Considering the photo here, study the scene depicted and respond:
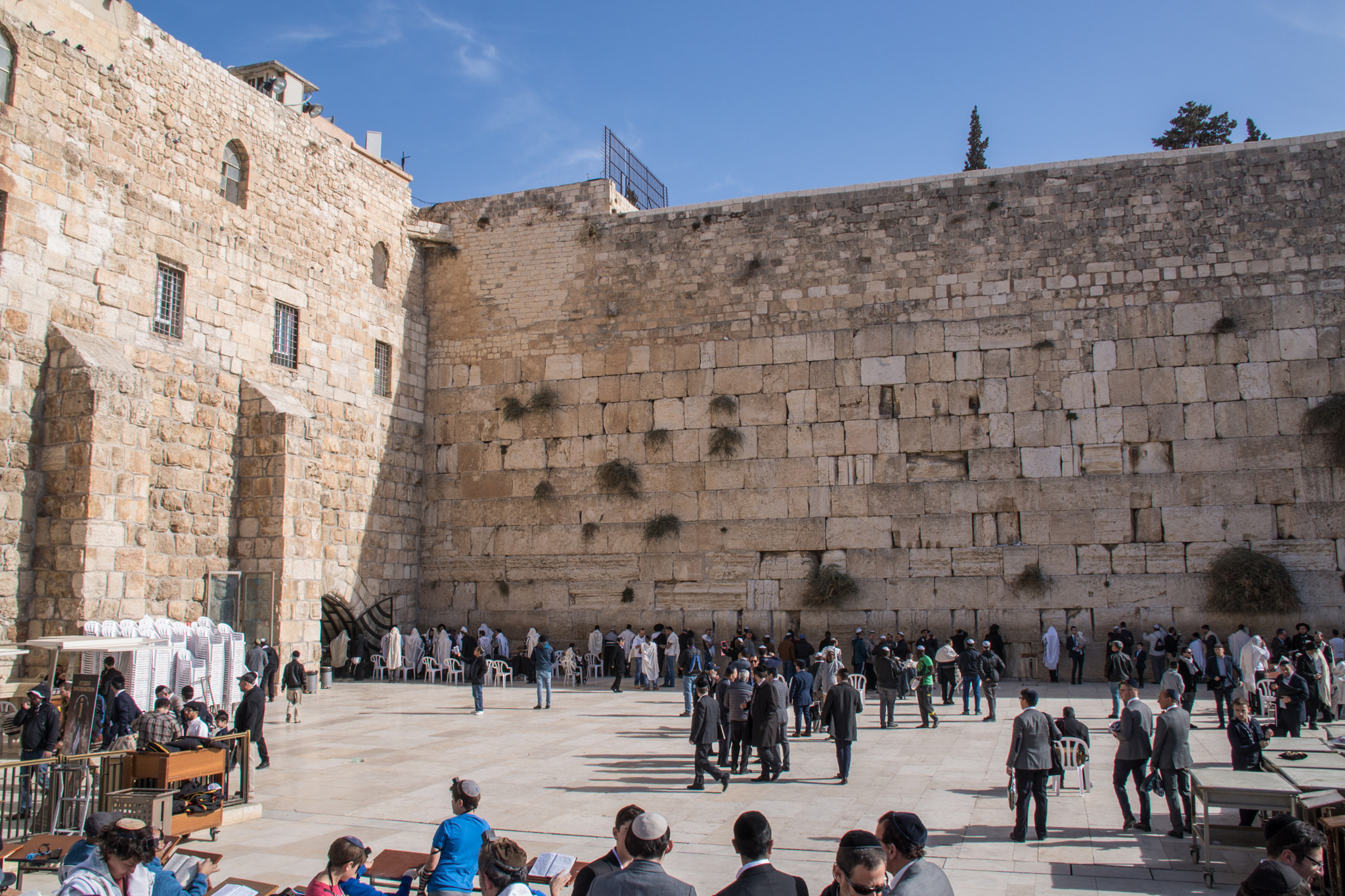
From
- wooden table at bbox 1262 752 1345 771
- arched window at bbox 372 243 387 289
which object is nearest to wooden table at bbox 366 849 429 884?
wooden table at bbox 1262 752 1345 771

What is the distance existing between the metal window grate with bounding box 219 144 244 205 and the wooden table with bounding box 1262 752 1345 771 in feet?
46.5

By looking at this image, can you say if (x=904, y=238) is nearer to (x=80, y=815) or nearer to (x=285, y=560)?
(x=285, y=560)

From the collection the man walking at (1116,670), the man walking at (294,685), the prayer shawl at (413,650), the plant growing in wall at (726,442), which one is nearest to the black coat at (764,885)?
the man walking at (1116,670)

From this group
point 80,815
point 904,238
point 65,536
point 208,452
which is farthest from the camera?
point 904,238

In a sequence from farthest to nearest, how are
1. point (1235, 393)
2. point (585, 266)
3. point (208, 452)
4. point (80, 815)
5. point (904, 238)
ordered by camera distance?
point (585, 266) → point (904, 238) → point (1235, 393) → point (208, 452) → point (80, 815)

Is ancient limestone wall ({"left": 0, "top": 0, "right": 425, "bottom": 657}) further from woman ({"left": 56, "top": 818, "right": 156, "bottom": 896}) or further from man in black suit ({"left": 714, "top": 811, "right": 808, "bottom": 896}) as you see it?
man in black suit ({"left": 714, "top": 811, "right": 808, "bottom": 896})

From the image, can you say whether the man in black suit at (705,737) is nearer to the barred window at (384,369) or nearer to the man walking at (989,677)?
the man walking at (989,677)

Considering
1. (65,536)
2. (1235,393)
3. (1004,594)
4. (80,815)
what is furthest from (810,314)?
(80,815)

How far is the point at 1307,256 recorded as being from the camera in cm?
1434

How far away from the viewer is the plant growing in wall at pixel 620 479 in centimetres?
1659

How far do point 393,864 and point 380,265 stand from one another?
559 inches

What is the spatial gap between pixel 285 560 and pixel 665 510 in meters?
6.12

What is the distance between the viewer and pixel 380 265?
17484mm

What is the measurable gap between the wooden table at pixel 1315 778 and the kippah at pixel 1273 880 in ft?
8.98
